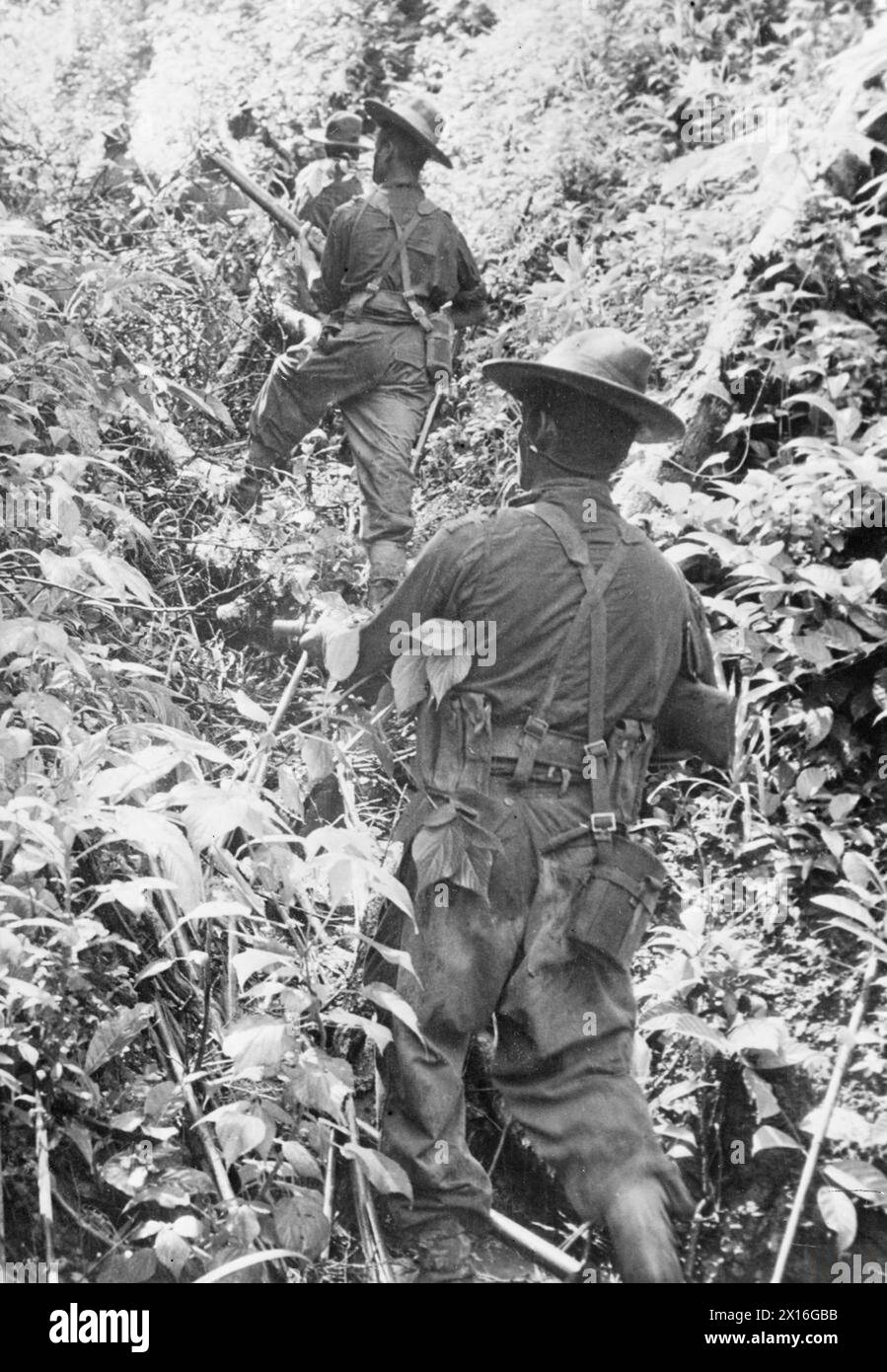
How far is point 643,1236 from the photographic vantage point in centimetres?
278

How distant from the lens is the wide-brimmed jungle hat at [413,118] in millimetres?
4750

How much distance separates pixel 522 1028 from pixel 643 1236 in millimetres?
495

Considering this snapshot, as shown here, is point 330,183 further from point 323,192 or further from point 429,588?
point 429,588

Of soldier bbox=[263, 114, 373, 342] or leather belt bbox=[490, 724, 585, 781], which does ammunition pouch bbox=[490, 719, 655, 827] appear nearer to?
leather belt bbox=[490, 724, 585, 781]

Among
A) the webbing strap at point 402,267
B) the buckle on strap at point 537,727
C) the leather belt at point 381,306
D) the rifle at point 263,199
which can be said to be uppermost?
the rifle at point 263,199

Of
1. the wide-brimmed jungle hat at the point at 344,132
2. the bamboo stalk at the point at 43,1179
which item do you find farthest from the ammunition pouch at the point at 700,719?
the wide-brimmed jungle hat at the point at 344,132

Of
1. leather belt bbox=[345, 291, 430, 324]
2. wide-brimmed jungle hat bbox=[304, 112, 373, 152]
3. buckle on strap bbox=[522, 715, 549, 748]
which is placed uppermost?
wide-brimmed jungle hat bbox=[304, 112, 373, 152]

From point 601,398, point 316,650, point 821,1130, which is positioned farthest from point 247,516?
point 821,1130

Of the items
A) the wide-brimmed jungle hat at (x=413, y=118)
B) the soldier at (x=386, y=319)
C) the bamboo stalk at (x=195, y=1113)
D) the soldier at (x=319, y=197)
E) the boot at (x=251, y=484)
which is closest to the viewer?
the bamboo stalk at (x=195, y=1113)

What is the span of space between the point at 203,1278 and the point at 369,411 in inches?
120

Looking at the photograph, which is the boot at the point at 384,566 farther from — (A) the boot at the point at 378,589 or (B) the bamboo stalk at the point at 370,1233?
(B) the bamboo stalk at the point at 370,1233

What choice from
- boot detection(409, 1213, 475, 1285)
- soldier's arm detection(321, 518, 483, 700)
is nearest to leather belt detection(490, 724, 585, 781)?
soldier's arm detection(321, 518, 483, 700)

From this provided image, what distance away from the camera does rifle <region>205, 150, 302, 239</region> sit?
231 inches

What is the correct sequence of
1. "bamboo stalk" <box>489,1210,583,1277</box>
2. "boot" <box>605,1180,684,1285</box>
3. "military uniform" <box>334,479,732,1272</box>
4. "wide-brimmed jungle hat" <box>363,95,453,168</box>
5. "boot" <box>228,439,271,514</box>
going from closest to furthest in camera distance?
"boot" <box>605,1180,684,1285</box> → "military uniform" <box>334,479,732,1272</box> → "bamboo stalk" <box>489,1210,583,1277</box> → "wide-brimmed jungle hat" <box>363,95,453,168</box> → "boot" <box>228,439,271,514</box>
